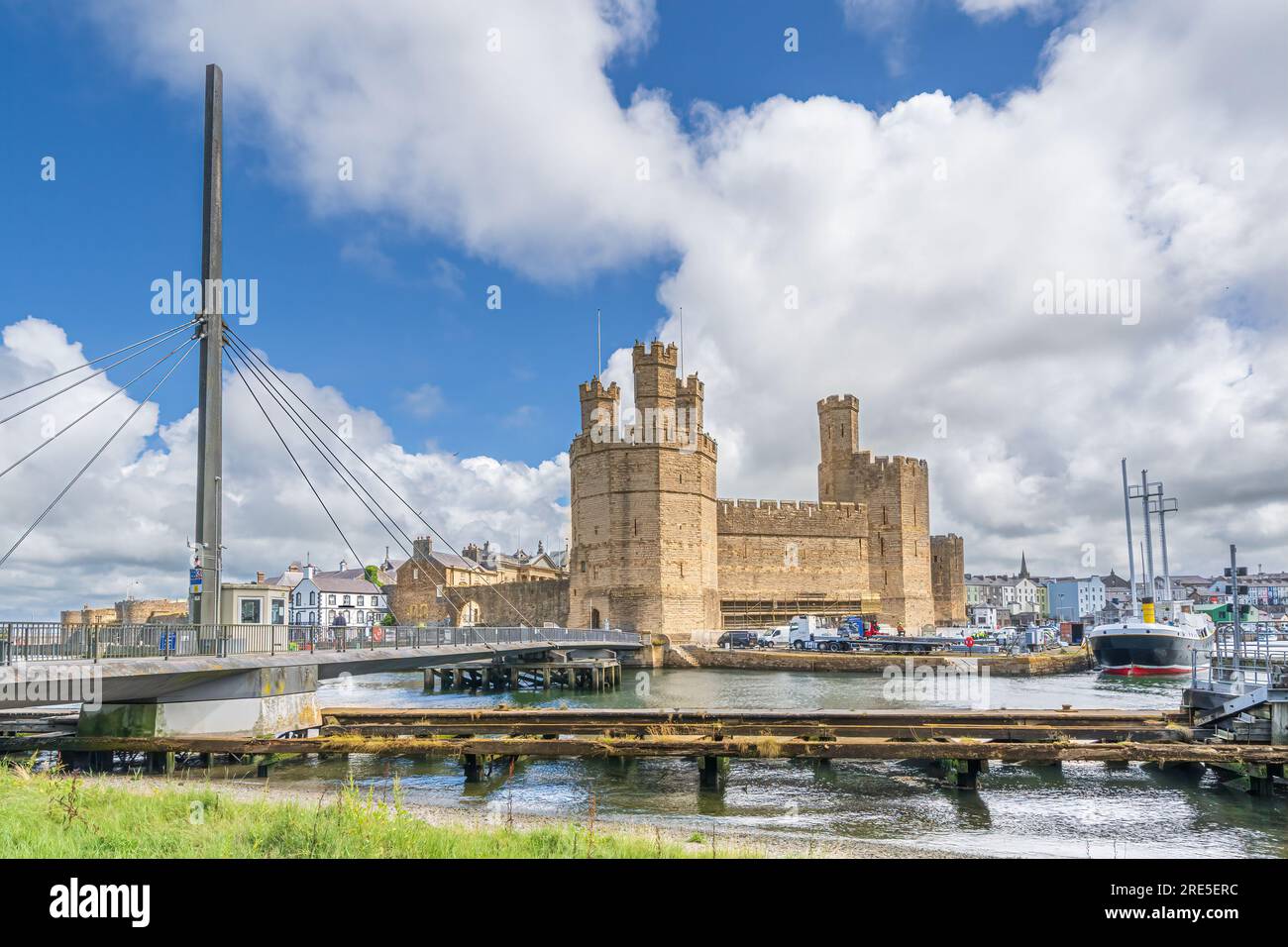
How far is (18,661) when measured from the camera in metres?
11.6

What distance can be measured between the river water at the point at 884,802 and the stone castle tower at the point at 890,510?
45762mm

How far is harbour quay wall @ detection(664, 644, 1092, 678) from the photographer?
1590 inches

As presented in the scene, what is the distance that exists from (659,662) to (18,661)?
3642 centimetres

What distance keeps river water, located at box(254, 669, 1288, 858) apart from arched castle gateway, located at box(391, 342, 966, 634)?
89.4 feet

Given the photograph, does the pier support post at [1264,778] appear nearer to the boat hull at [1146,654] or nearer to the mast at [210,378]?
the mast at [210,378]

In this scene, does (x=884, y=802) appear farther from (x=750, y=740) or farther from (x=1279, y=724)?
(x=1279, y=724)

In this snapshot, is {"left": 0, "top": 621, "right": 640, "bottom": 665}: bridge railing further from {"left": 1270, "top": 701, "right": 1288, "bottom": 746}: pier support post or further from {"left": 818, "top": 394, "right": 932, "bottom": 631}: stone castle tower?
{"left": 818, "top": 394, "right": 932, "bottom": 631}: stone castle tower

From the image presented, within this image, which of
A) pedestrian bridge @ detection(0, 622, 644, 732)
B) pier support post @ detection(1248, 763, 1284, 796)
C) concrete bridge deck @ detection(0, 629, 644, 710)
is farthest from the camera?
pier support post @ detection(1248, 763, 1284, 796)

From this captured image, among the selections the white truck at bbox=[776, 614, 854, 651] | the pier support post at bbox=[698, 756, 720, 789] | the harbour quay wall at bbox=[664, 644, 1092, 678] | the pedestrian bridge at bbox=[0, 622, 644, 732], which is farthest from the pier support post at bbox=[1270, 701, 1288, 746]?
the white truck at bbox=[776, 614, 854, 651]

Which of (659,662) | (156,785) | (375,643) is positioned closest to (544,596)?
(659,662)

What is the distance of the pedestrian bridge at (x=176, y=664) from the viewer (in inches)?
470

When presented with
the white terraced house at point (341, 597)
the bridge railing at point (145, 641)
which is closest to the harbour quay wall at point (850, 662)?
the bridge railing at point (145, 641)
